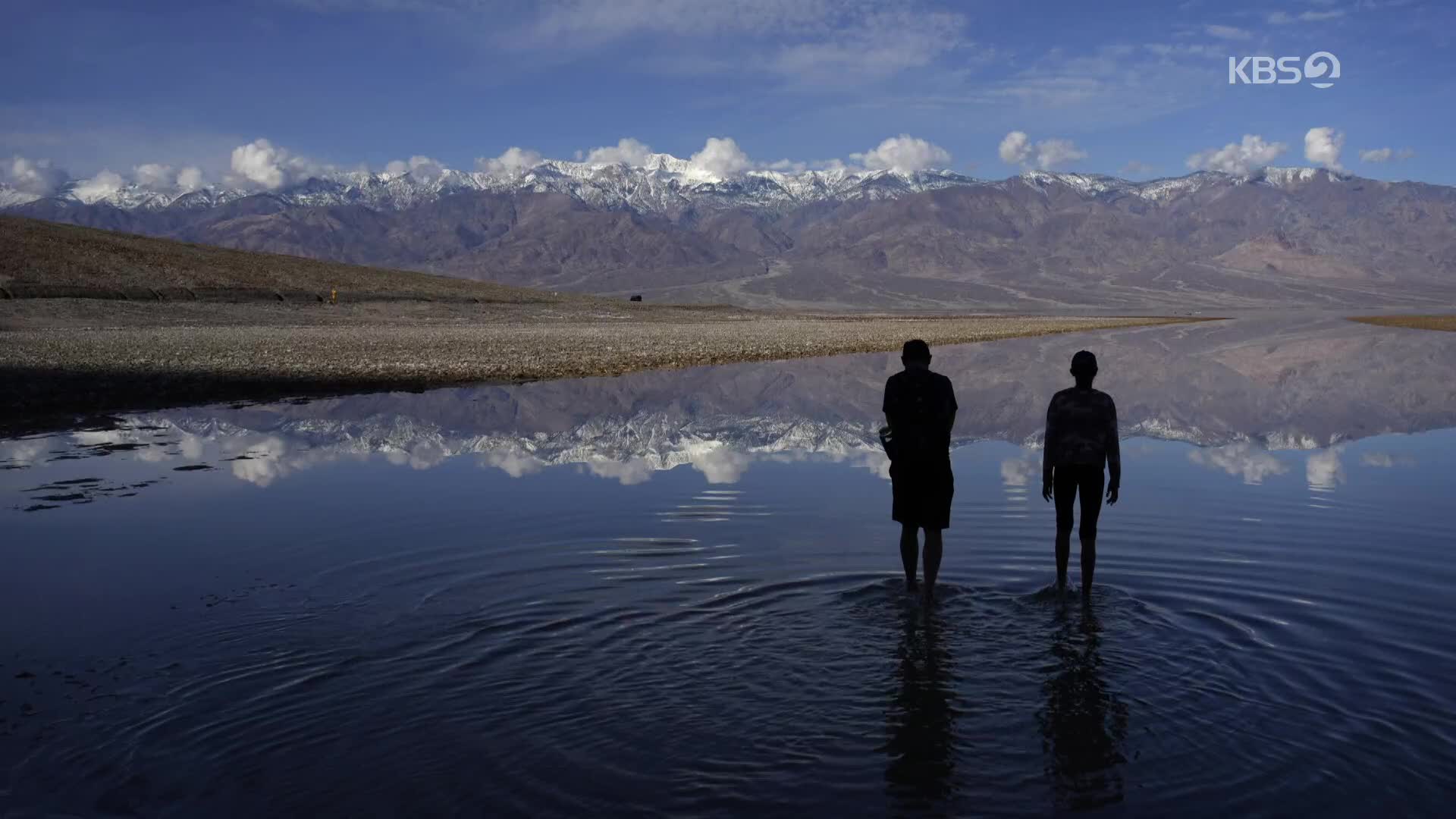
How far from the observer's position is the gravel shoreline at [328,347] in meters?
25.7

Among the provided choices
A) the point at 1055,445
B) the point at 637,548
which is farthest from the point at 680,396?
the point at 1055,445

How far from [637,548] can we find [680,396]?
49.4ft

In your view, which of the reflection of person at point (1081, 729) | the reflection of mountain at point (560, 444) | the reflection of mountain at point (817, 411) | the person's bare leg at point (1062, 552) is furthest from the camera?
the reflection of mountain at point (817, 411)

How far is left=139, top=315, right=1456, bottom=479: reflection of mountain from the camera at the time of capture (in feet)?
55.2

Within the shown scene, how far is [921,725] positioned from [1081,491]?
10.5 ft

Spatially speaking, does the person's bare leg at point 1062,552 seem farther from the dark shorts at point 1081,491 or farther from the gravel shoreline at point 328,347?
the gravel shoreline at point 328,347

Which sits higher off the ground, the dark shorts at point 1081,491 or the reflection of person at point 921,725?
the dark shorts at point 1081,491

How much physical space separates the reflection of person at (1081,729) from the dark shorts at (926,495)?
52.8 inches

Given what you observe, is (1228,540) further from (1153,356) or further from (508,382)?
(1153,356)

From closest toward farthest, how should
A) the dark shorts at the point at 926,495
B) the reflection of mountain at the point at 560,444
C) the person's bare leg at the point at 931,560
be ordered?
1. the person's bare leg at the point at 931,560
2. the dark shorts at the point at 926,495
3. the reflection of mountain at the point at 560,444

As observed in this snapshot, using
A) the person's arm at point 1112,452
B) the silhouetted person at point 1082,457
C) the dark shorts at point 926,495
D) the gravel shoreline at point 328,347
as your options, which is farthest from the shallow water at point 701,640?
the gravel shoreline at point 328,347

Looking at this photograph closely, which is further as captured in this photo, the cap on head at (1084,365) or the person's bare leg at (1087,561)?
the person's bare leg at (1087,561)

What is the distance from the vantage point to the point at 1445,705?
6184 mm

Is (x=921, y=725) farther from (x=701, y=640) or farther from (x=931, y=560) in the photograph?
(x=931, y=560)
